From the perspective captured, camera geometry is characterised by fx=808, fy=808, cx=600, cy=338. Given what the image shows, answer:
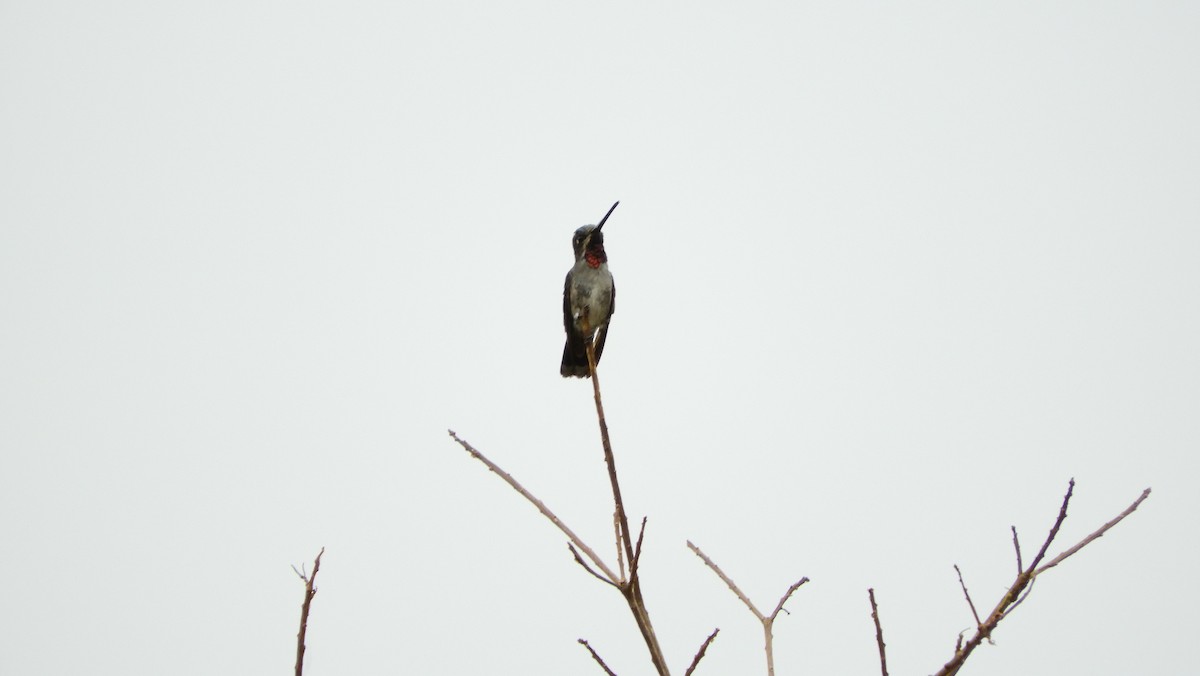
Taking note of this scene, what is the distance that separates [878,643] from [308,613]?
1632mm

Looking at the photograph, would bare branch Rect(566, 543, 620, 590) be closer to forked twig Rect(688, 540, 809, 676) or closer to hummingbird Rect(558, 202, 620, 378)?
forked twig Rect(688, 540, 809, 676)

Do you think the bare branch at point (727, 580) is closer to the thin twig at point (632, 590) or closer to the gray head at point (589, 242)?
the thin twig at point (632, 590)


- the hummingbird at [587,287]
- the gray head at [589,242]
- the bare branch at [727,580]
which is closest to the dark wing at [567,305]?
the hummingbird at [587,287]

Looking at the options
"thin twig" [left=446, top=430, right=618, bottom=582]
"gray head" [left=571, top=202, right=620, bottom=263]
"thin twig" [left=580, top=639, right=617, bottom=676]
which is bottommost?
"thin twig" [left=580, top=639, right=617, bottom=676]

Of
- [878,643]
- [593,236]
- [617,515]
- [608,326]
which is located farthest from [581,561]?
[608,326]

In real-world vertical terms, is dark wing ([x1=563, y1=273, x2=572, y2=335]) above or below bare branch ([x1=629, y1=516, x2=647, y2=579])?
above

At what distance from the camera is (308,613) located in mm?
2305

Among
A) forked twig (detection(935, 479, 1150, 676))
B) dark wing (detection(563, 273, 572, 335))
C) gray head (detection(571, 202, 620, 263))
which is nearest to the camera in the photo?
forked twig (detection(935, 479, 1150, 676))

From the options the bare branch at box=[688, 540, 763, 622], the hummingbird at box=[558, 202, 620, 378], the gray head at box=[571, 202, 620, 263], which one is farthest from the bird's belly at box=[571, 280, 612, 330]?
the bare branch at box=[688, 540, 763, 622]

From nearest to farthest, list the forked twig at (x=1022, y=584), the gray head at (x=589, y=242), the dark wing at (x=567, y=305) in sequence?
the forked twig at (x=1022, y=584) < the gray head at (x=589, y=242) < the dark wing at (x=567, y=305)

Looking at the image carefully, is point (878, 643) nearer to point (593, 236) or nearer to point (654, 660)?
point (654, 660)

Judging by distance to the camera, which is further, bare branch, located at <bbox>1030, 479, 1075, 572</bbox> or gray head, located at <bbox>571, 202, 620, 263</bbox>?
gray head, located at <bbox>571, 202, 620, 263</bbox>

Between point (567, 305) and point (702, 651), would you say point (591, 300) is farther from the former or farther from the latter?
point (702, 651)

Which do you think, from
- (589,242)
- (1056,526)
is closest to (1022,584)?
(1056,526)
